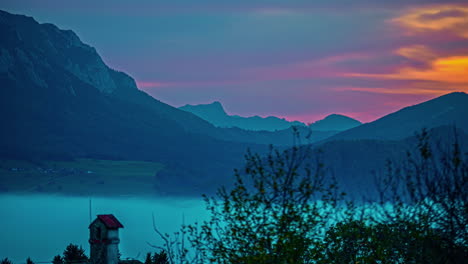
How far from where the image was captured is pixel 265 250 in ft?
67.8

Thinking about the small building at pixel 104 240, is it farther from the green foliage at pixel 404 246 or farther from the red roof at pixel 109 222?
the green foliage at pixel 404 246

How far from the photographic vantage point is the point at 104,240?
91.5ft

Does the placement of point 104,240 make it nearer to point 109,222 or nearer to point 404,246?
point 109,222

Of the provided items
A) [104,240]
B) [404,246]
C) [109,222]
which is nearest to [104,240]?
[104,240]

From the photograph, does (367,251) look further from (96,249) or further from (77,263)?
(77,263)

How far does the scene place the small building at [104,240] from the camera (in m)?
27.9

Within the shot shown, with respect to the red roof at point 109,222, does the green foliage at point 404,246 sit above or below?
below

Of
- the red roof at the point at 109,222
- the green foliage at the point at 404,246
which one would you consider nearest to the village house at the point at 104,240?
the red roof at the point at 109,222

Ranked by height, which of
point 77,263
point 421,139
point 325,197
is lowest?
point 77,263

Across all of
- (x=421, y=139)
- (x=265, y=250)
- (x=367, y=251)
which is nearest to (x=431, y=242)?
(x=421, y=139)

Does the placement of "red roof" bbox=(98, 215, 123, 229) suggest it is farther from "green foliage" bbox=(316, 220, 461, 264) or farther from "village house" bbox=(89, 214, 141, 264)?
"green foliage" bbox=(316, 220, 461, 264)

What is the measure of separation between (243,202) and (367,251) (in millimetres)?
12772

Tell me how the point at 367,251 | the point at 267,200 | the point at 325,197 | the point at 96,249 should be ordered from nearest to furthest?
the point at 267,200 < the point at 325,197 < the point at 96,249 < the point at 367,251

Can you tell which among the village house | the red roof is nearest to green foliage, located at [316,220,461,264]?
the red roof
